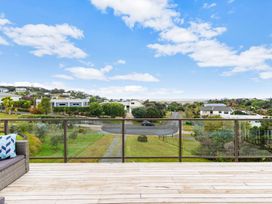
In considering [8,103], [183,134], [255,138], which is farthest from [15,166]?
[8,103]

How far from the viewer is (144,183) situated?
3285 millimetres

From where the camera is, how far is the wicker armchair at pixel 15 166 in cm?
310

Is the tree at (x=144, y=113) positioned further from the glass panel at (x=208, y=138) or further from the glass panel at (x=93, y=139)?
the glass panel at (x=208, y=138)

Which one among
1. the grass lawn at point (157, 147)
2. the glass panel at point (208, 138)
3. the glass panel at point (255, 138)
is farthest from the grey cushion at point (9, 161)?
the glass panel at point (255, 138)

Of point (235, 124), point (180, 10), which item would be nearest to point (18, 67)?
point (180, 10)

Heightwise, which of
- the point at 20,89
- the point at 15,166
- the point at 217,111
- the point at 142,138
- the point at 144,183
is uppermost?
the point at 20,89

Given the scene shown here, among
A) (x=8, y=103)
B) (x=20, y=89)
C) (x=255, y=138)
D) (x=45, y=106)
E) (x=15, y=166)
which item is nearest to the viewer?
(x=15, y=166)

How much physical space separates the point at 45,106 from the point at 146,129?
63.1 feet

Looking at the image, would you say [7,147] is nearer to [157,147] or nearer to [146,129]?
[146,129]

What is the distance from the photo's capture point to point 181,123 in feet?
15.9

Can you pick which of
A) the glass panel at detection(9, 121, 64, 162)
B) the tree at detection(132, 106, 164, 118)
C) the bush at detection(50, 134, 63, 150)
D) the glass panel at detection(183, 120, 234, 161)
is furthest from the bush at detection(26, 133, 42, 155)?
the glass panel at detection(183, 120, 234, 161)

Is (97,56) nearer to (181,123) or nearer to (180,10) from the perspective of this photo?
(180,10)

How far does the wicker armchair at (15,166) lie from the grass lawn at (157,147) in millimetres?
1905

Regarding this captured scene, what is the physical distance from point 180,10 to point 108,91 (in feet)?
39.6
